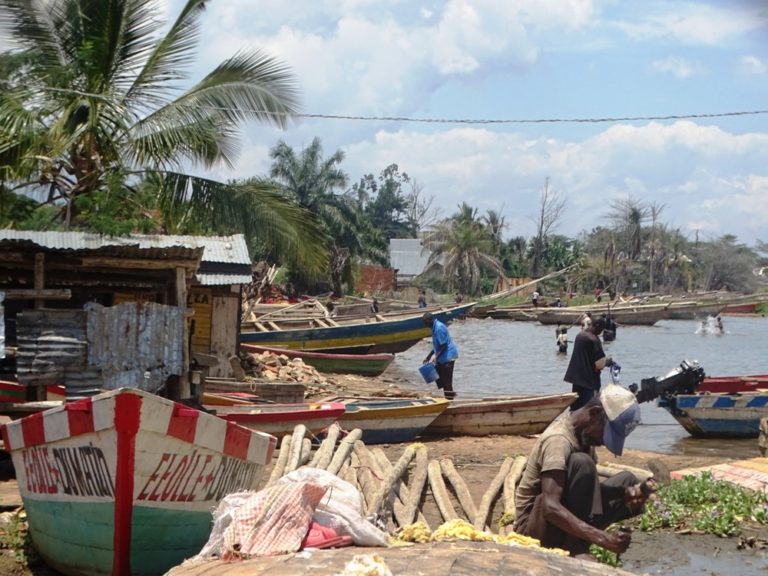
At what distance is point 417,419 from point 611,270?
168ft

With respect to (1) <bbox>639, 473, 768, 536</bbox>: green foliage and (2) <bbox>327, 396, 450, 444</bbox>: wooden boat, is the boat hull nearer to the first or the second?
(2) <bbox>327, 396, 450, 444</bbox>: wooden boat

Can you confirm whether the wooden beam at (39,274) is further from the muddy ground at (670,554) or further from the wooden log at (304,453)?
the wooden log at (304,453)

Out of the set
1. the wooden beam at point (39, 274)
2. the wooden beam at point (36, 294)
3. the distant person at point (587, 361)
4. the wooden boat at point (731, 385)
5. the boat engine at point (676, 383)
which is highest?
the wooden beam at point (39, 274)

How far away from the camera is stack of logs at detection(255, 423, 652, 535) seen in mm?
7973

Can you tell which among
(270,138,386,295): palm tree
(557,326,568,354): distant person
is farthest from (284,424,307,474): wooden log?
(270,138,386,295): palm tree

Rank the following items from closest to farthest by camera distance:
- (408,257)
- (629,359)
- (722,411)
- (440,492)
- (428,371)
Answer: (440,492), (722,411), (428,371), (629,359), (408,257)

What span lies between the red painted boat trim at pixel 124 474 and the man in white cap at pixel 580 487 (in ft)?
8.03

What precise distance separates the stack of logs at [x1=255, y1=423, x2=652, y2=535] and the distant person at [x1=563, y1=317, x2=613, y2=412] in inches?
70.9

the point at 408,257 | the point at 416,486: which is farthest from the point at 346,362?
the point at 408,257

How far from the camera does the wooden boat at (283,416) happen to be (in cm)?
1100

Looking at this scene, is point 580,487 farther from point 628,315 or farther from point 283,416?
point 628,315

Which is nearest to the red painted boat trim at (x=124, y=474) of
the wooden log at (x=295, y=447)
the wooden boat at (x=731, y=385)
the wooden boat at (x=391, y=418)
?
the wooden log at (x=295, y=447)

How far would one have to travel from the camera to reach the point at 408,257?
67.0 metres

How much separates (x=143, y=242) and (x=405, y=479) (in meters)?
5.52
